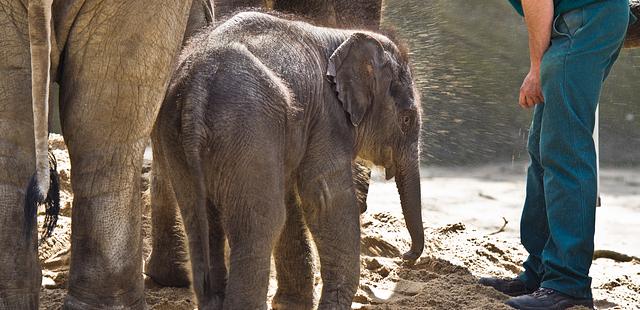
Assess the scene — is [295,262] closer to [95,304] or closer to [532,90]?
[95,304]

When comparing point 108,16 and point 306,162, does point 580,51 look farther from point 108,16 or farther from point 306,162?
point 108,16

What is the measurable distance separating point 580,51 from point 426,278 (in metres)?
1.20

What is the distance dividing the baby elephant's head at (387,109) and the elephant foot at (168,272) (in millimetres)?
822

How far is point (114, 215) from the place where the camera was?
3.37m

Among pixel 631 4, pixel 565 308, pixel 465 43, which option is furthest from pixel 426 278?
pixel 465 43

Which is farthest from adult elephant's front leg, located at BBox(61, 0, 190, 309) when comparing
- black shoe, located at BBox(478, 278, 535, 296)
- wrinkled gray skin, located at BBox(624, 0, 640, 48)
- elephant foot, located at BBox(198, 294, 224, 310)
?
wrinkled gray skin, located at BBox(624, 0, 640, 48)

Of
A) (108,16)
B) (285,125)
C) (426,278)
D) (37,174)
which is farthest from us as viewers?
(426,278)

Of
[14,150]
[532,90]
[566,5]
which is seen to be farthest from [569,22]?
[14,150]

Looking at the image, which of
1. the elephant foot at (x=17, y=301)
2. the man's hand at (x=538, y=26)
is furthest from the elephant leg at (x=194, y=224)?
the man's hand at (x=538, y=26)

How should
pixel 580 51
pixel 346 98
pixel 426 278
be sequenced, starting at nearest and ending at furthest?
1. pixel 346 98
2. pixel 580 51
3. pixel 426 278

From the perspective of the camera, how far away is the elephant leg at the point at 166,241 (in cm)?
445

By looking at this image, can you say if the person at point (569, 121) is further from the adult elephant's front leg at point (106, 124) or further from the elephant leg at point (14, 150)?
the elephant leg at point (14, 150)

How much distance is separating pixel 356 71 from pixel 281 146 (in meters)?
0.54

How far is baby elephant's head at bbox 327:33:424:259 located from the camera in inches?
159
